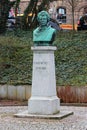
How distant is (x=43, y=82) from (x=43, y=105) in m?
0.64

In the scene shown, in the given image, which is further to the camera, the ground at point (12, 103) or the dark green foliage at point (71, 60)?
the dark green foliage at point (71, 60)

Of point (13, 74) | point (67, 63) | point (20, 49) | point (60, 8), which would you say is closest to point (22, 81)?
point (13, 74)

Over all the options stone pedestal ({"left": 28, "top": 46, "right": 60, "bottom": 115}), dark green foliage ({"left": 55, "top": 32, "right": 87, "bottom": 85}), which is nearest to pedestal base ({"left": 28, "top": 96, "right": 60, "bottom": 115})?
stone pedestal ({"left": 28, "top": 46, "right": 60, "bottom": 115})

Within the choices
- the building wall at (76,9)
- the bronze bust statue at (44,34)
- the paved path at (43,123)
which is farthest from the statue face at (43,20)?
the building wall at (76,9)

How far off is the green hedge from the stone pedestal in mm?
4724

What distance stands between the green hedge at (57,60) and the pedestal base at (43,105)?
4.75m

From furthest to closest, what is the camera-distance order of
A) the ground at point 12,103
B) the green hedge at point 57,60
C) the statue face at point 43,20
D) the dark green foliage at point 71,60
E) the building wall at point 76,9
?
the building wall at point 76,9 → the green hedge at point 57,60 → the dark green foliage at point 71,60 → the ground at point 12,103 → the statue face at point 43,20

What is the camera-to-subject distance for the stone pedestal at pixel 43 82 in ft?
51.5

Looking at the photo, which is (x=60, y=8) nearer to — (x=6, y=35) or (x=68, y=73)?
(x=6, y=35)

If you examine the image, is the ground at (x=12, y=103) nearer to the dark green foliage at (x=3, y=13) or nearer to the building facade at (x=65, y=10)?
the dark green foliage at (x=3, y=13)

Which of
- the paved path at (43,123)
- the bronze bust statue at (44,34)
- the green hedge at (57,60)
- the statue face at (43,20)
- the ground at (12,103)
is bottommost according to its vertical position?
the ground at (12,103)

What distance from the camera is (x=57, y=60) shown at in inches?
931

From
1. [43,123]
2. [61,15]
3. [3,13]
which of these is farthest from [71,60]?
[61,15]

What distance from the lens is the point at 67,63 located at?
75.9ft
